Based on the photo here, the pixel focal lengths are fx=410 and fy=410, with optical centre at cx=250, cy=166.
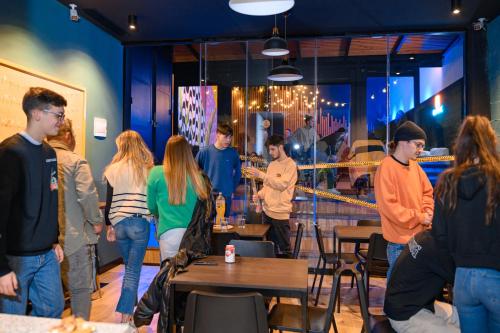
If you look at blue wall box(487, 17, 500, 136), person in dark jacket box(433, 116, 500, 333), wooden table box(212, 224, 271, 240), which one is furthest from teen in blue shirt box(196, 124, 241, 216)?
blue wall box(487, 17, 500, 136)

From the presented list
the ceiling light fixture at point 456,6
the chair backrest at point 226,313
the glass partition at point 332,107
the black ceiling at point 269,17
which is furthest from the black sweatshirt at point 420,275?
the glass partition at point 332,107

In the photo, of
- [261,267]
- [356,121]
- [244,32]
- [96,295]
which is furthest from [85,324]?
[356,121]

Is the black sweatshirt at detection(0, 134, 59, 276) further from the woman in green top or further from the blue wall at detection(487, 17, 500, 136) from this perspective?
the blue wall at detection(487, 17, 500, 136)

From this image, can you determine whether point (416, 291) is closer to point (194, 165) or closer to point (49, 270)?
point (194, 165)

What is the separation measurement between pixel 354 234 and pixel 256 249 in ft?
4.45

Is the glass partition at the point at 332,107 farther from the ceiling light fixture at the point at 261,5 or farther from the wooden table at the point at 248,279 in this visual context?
the wooden table at the point at 248,279

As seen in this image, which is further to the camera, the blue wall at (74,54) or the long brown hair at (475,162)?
the blue wall at (74,54)

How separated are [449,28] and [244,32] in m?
2.73

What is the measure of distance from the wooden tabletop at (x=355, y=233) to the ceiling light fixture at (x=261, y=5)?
214 cm

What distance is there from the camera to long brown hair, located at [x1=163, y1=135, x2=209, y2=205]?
2.75 m

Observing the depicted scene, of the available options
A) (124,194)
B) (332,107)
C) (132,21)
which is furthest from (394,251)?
(132,21)

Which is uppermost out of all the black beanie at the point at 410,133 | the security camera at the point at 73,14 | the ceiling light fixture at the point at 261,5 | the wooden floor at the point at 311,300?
the security camera at the point at 73,14

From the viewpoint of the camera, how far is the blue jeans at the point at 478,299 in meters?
1.78

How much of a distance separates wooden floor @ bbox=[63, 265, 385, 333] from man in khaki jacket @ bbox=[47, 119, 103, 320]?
78 centimetres
